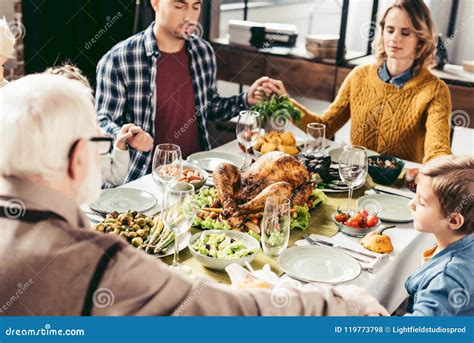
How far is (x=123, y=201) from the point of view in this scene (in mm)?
1729

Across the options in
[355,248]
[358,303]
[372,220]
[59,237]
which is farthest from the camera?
[372,220]

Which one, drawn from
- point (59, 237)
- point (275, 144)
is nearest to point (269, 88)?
point (275, 144)

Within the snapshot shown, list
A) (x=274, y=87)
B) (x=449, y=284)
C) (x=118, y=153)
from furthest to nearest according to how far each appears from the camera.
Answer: (x=274, y=87) → (x=118, y=153) → (x=449, y=284)

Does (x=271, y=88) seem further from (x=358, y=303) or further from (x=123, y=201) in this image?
(x=358, y=303)

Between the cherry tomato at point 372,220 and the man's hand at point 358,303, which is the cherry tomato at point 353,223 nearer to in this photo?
the cherry tomato at point 372,220

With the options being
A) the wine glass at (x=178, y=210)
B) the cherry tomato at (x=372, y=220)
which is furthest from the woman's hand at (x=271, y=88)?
the wine glass at (x=178, y=210)

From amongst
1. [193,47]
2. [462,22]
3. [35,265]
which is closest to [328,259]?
[35,265]

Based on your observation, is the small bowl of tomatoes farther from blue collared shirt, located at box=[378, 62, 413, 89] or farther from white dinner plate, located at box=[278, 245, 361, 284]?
blue collared shirt, located at box=[378, 62, 413, 89]

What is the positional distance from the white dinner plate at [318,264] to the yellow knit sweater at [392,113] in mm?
963

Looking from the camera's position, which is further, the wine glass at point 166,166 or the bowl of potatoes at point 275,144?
the bowl of potatoes at point 275,144

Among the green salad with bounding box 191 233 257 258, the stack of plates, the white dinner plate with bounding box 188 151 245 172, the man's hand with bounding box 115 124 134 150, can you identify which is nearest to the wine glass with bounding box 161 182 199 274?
the green salad with bounding box 191 233 257 258

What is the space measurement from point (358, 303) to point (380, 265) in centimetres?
35

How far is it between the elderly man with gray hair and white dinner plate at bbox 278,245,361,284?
0.47 m

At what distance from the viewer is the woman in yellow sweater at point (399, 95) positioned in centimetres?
237
